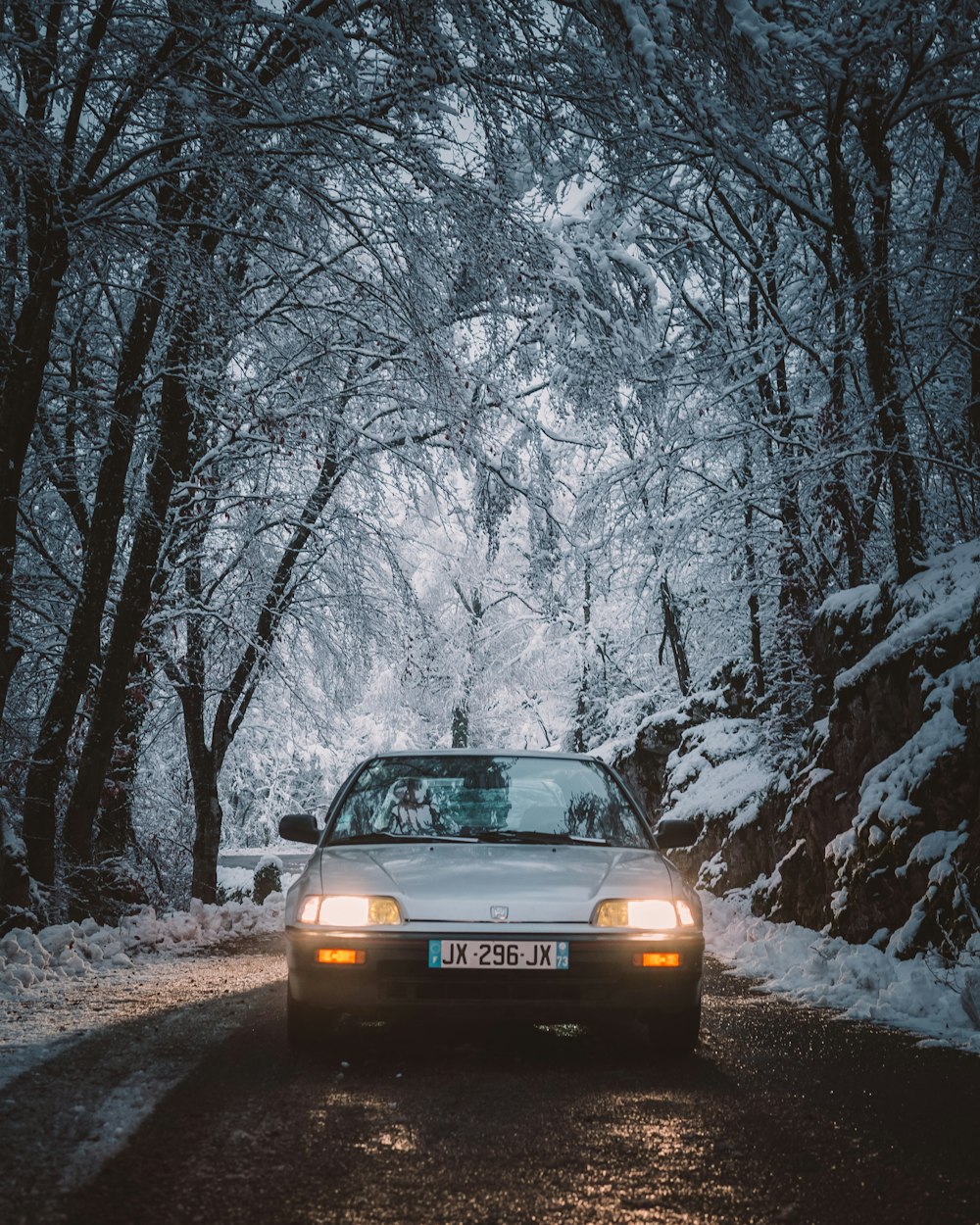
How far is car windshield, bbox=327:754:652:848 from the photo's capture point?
18.3ft

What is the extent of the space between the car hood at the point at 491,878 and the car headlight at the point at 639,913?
0.11 ft

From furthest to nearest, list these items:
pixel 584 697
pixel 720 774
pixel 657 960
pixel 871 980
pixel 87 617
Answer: pixel 584 697, pixel 720 774, pixel 87 617, pixel 871 980, pixel 657 960

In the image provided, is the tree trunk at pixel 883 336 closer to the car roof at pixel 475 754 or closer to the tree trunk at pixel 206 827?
the car roof at pixel 475 754

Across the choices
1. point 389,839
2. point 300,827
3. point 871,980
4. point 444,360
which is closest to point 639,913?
point 389,839

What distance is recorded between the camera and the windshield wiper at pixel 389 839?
536cm

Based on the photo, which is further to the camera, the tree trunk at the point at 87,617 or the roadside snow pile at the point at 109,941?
the tree trunk at the point at 87,617

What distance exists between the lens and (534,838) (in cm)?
540

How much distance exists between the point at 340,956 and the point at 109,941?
5.48 meters

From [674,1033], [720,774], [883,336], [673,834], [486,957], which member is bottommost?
[674,1033]

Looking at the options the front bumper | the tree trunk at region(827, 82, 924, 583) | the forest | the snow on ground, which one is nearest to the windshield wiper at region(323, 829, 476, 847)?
the front bumper

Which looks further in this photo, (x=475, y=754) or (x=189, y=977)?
(x=189, y=977)

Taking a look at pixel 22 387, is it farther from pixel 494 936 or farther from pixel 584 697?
pixel 584 697

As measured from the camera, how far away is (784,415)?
1305 cm

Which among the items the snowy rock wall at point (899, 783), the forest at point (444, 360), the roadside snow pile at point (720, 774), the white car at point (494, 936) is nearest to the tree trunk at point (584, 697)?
the forest at point (444, 360)
